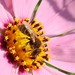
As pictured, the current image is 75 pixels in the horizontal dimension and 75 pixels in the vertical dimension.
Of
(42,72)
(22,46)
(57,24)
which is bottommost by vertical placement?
(42,72)

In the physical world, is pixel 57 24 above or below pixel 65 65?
above

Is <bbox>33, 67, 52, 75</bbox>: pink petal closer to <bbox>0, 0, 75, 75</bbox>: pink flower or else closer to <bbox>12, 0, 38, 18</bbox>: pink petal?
<bbox>0, 0, 75, 75</bbox>: pink flower

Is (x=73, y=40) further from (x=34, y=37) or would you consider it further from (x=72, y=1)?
(x=34, y=37)

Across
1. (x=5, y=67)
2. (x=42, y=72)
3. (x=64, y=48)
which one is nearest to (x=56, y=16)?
(x=64, y=48)

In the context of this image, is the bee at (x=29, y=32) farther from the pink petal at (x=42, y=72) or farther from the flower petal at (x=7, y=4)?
the pink petal at (x=42, y=72)

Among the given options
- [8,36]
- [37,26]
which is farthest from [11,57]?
[37,26]

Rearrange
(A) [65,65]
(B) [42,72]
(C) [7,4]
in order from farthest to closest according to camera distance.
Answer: (A) [65,65] → (B) [42,72] → (C) [7,4]

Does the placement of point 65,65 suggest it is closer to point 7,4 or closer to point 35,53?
point 35,53

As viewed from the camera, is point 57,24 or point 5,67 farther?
point 57,24

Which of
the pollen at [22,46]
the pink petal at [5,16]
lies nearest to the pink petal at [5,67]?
the pollen at [22,46]
